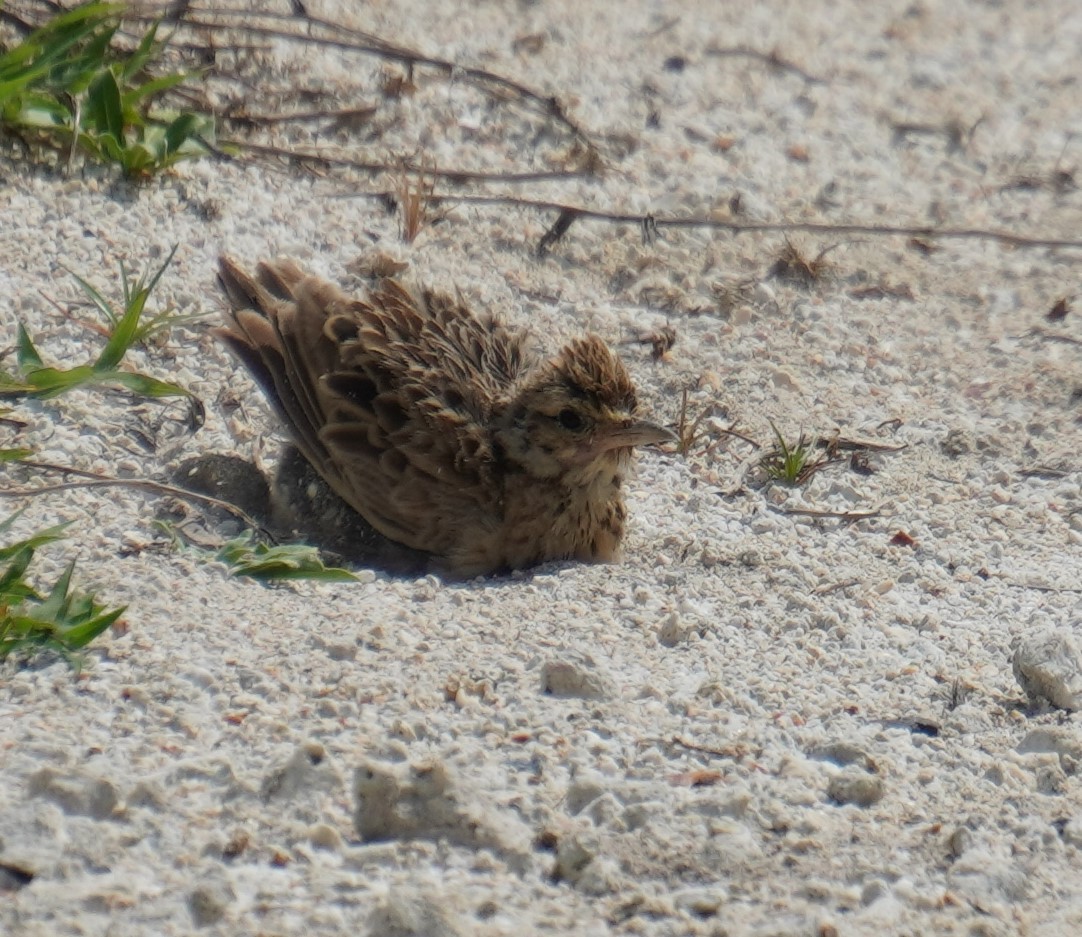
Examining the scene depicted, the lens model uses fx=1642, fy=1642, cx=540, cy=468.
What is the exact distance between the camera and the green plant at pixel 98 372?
4.96 m

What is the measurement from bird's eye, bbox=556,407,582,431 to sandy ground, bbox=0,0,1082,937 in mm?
462

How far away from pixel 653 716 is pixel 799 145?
15.1ft

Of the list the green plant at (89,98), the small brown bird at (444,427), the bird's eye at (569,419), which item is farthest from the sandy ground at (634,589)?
→ the bird's eye at (569,419)

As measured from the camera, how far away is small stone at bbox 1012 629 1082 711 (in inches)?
165

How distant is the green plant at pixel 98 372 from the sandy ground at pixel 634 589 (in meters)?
0.16

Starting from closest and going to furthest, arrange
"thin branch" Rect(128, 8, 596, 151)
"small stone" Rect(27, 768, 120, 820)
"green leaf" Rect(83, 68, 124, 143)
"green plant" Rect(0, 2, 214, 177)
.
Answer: "small stone" Rect(27, 768, 120, 820) < "green plant" Rect(0, 2, 214, 177) < "green leaf" Rect(83, 68, 124, 143) < "thin branch" Rect(128, 8, 596, 151)

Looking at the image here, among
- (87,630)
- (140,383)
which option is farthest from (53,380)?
(87,630)

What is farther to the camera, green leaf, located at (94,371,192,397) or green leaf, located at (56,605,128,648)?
green leaf, located at (94,371,192,397)

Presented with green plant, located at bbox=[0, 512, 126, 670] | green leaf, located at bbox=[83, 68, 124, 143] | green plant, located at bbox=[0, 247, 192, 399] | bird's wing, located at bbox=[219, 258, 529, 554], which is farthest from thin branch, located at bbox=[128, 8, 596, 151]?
green plant, located at bbox=[0, 512, 126, 670]

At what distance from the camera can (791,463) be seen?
5492 mm

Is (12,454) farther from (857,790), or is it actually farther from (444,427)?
(857,790)

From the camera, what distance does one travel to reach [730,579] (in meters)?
4.88

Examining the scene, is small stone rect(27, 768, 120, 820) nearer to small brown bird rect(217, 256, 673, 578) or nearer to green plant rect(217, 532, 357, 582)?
green plant rect(217, 532, 357, 582)

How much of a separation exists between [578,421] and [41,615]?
192 cm
